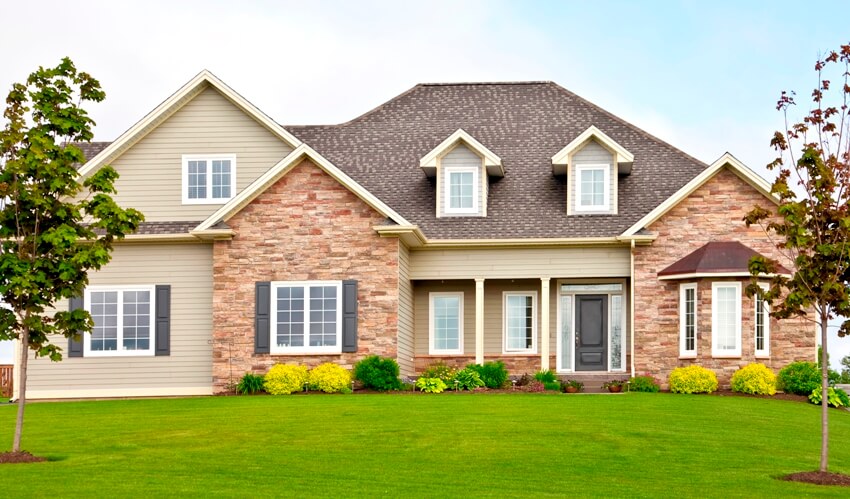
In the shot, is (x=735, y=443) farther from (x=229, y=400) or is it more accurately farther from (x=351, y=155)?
(x=351, y=155)

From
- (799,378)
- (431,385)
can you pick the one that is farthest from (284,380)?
(799,378)

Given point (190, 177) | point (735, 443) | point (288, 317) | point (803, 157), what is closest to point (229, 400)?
point (288, 317)

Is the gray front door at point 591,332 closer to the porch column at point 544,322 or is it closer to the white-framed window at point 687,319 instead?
the porch column at point 544,322

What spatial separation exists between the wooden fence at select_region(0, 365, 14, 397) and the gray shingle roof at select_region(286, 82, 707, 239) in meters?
11.1

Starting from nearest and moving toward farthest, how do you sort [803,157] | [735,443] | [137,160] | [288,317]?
[803,157] → [735,443] → [288,317] → [137,160]

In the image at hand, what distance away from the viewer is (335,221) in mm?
28766

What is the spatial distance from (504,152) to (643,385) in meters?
8.10

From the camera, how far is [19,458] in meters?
17.9

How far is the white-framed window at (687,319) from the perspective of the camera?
94.4 ft

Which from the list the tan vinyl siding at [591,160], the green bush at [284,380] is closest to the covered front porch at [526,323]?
the tan vinyl siding at [591,160]

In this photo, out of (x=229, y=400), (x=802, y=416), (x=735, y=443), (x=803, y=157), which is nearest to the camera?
(x=803, y=157)

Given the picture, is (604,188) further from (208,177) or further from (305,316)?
(208,177)

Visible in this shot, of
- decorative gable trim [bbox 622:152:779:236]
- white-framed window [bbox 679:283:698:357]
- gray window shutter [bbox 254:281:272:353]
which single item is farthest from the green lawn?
decorative gable trim [bbox 622:152:779:236]

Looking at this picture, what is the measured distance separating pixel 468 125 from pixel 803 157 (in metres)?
17.8
